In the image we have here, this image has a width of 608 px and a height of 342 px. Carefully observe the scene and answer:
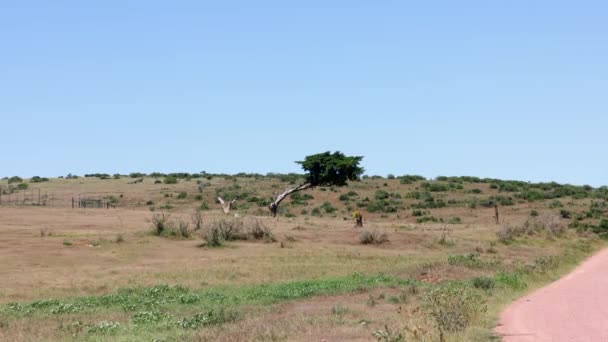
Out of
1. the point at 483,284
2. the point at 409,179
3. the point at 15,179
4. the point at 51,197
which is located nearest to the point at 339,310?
the point at 483,284

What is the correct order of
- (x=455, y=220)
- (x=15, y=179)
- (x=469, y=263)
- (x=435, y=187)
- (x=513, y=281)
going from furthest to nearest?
(x=15, y=179) → (x=435, y=187) → (x=455, y=220) → (x=469, y=263) → (x=513, y=281)

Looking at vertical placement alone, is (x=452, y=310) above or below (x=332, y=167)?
below

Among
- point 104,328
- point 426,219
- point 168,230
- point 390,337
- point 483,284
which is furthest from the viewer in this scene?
→ point 426,219

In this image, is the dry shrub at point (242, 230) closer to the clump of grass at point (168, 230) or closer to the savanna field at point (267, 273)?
the savanna field at point (267, 273)

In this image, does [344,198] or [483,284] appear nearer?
[483,284]

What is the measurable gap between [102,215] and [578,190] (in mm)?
58131

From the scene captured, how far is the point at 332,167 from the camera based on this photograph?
2260 inches

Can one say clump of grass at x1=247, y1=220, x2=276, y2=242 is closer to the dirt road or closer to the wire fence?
the dirt road

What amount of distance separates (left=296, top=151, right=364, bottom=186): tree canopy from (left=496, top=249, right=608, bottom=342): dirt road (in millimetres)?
33251

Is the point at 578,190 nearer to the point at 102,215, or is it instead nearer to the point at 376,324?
the point at 102,215

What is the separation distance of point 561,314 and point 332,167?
4131cm

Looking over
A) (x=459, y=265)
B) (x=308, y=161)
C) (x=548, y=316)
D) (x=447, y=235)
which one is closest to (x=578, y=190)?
(x=308, y=161)

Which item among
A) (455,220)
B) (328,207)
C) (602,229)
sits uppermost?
(328,207)

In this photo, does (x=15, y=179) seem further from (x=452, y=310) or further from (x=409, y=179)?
(x=452, y=310)
